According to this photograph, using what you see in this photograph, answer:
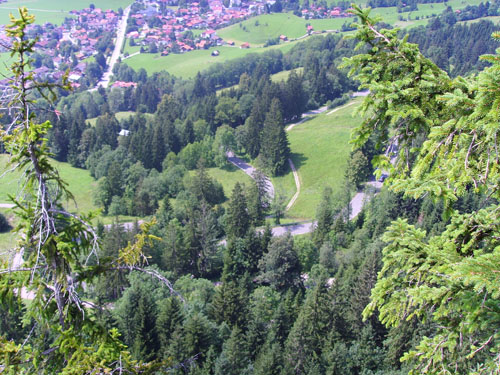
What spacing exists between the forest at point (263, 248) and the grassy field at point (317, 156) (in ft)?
20.6

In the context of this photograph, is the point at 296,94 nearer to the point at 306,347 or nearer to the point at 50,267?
the point at 306,347

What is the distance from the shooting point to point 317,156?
103375mm

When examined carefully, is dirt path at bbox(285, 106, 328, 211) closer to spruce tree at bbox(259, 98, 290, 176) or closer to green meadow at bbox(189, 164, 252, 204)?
spruce tree at bbox(259, 98, 290, 176)

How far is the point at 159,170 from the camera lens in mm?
111562

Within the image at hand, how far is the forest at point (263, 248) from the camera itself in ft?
28.3

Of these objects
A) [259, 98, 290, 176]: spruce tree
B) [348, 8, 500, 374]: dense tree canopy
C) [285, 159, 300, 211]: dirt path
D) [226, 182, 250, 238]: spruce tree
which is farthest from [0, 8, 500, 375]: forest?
[285, 159, 300, 211]: dirt path

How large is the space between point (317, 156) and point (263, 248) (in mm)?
45332

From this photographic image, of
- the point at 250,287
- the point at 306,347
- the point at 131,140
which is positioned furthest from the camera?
the point at 131,140

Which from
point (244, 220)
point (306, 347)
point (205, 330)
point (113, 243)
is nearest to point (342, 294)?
point (306, 347)

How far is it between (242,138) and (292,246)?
5541 cm

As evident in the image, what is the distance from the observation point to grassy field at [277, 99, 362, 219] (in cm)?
8881

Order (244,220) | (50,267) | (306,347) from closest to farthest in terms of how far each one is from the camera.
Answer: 1. (50,267)
2. (306,347)
3. (244,220)

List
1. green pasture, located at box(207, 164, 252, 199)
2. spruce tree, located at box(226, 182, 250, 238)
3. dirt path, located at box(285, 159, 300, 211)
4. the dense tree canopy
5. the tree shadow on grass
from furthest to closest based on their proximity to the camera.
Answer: the tree shadow on grass
green pasture, located at box(207, 164, 252, 199)
dirt path, located at box(285, 159, 300, 211)
spruce tree, located at box(226, 182, 250, 238)
the dense tree canopy

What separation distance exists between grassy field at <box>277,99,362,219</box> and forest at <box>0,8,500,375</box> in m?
6.27
